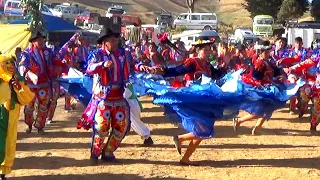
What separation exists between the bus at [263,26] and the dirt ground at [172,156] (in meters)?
29.6

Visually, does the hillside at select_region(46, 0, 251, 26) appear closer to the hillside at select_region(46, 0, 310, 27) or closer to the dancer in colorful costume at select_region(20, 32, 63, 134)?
the hillside at select_region(46, 0, 310, 27)

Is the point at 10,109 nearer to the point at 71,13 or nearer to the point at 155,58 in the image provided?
the point at 155,58

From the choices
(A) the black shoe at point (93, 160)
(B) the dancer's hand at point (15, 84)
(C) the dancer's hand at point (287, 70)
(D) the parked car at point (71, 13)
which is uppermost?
(D) the parked car at point (71, 13)

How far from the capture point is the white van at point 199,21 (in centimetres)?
3897

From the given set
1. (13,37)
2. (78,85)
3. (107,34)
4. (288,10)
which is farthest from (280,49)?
(288,10)

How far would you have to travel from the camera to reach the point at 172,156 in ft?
25.6

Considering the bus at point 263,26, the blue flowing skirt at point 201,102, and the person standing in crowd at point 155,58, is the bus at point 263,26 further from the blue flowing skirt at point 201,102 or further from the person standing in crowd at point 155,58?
the blue flowing skirt at point 201,102

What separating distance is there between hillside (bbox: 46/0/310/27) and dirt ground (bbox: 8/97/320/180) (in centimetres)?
4525

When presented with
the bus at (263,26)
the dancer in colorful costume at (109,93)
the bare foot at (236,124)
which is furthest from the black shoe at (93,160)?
the bus at (263,26)

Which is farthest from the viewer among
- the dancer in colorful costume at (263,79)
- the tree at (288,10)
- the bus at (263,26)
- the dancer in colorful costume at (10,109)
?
the tree at (288,10)

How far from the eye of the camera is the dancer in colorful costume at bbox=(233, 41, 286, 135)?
7902 millimetres

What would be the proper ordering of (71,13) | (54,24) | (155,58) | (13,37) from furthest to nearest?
(71,13), (54,24), (13,37), (155,58)

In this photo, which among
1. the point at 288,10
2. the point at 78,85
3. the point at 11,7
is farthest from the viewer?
the point at 288,10

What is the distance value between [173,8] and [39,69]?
6797cm
